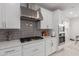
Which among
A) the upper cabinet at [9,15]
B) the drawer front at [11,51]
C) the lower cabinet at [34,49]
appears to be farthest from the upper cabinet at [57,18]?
the drawer front at [11,51]

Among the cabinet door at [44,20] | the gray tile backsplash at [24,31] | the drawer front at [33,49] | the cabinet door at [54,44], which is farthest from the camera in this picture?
the cabinet door at [54,44]

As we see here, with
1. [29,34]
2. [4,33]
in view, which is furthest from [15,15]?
[29,34]

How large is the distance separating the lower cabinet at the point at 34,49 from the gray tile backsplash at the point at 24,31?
67 centimetres

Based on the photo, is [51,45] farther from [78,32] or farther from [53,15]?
[78,32]

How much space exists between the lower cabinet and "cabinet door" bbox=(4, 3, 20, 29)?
699mm

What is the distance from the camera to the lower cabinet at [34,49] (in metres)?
2.33

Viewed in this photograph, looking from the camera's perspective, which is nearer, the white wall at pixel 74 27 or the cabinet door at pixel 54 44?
the cabinet door at pixel 54 44

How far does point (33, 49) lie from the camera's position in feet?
8.39

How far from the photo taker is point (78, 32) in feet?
25.9

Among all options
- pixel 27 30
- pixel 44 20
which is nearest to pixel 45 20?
pixel 44 20

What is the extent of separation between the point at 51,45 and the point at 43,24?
1.01 m

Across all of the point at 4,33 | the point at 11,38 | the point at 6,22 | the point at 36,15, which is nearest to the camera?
the point at 6,22

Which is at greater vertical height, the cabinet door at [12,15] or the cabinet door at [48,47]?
the cabinet door at [12,15]

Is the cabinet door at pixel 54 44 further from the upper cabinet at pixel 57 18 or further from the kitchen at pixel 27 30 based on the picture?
the upper cabinet at pixel 57 18
